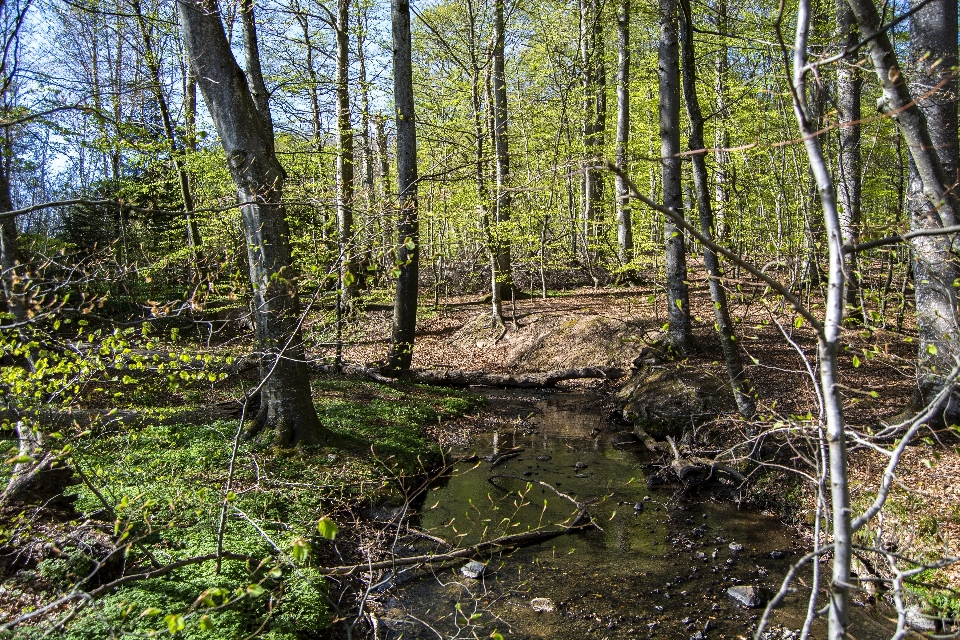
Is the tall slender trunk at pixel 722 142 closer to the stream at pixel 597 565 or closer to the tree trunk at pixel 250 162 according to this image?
the stream at pixel 597 565

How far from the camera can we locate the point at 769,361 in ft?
35.9

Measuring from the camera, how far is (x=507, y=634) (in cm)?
507

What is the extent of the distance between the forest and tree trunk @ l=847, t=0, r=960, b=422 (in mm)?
44

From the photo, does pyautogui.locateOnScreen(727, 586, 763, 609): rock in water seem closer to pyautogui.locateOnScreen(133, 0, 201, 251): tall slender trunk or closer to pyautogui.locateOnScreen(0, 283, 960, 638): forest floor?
pyautogui.locateOnScreen(0, 283, 960, 638): forest floor

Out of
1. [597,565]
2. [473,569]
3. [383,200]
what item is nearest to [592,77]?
[383,200]

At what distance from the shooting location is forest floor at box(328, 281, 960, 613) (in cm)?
541

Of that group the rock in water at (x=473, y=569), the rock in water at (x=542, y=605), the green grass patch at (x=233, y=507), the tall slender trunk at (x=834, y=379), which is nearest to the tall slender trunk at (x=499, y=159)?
the green grass patch at (x=233, y=507)

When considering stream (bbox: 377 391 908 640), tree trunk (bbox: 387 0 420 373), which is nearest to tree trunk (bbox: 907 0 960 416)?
stream (bbox: 377 391 908 640)

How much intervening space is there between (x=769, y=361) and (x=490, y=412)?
5168 millimetres

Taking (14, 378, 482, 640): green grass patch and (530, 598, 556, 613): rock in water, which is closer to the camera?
(14, 378, 482, 640): green grass patch

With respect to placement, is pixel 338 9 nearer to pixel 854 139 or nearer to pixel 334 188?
pixel 334 188

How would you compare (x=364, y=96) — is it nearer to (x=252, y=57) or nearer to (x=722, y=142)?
(x=252, y=57)

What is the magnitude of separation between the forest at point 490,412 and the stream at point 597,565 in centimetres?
4

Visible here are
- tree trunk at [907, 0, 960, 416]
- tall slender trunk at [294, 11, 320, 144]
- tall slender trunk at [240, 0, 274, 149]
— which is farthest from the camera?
tall slender trunk at [294, 11, 320, 144]
